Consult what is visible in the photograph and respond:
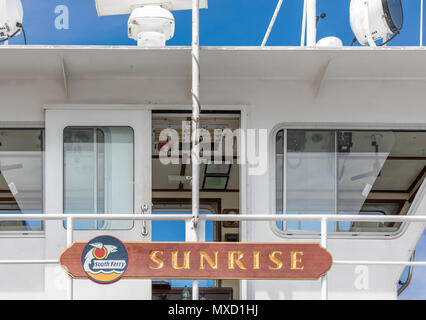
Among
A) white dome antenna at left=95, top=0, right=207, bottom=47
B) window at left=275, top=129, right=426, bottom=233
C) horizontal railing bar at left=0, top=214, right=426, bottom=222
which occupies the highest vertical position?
white dome antenna at left=95, top=0, right=207, bottom=47

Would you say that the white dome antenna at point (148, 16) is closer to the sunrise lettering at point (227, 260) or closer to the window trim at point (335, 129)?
the window trim at point (335, 129)

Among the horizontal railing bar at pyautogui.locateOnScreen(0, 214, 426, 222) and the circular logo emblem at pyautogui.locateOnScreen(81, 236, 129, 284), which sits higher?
the horizontal railing bar at pyautogui.locateOnScreen(0, 214, 426, 222)

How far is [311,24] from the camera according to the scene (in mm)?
5363

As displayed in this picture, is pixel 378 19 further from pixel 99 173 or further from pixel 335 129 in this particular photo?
pixel 99 173

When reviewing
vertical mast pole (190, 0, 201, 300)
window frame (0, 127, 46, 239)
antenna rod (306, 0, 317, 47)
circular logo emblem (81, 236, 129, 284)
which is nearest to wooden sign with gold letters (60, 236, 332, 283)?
circular logo emblem (81, 236, 129, 284)

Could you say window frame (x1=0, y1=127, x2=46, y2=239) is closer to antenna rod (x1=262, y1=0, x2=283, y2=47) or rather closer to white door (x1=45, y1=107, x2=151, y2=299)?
white door (x1=45, y1=107, x2=151, y2=299)

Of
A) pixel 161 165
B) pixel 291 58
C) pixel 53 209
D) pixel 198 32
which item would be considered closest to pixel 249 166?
pixel 291 58

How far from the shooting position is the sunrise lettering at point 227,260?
13.2 feet

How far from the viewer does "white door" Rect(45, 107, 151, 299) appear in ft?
16.2

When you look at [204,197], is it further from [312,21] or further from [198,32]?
[198,32]

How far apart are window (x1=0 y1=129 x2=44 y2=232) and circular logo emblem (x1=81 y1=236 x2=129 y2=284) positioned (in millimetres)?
1122

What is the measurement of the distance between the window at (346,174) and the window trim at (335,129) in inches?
1.2

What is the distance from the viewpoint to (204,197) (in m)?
8.77
